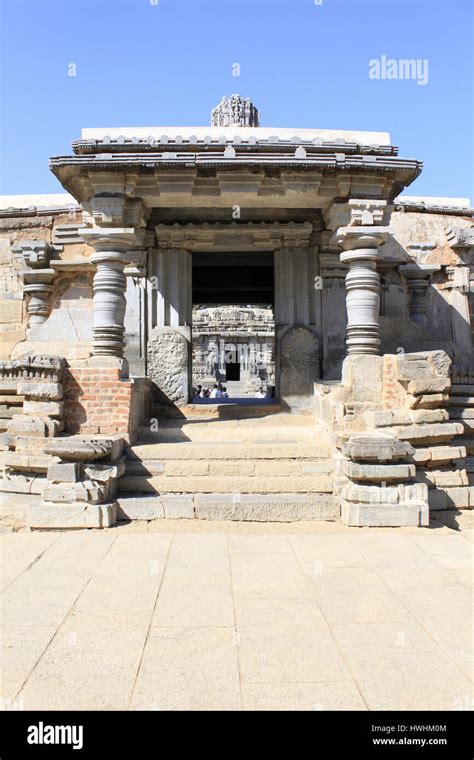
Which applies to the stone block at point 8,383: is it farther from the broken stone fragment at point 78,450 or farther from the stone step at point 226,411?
the stone step at point 226,411

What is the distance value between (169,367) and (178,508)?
12.6 feet

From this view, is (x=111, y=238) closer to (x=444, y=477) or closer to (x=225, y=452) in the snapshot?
(x=225, y=452)

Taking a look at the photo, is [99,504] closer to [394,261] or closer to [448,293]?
[394,261]

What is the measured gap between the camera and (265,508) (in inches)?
224

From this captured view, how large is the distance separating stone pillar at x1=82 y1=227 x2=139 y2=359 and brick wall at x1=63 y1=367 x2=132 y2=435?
516 millimetres

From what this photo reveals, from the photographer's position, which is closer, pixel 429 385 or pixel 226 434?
pixel 429 385

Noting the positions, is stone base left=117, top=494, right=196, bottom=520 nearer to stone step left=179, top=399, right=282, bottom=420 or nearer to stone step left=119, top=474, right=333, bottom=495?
stone step left=119, top=474, right=333, bottom=495

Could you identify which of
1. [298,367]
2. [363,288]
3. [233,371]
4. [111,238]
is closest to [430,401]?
[363,288]

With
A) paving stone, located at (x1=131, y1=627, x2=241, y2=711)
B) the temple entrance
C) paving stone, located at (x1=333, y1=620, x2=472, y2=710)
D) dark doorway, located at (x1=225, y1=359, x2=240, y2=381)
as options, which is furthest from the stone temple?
dark doorway, located at (x1=225, y1=359, x2=240, y2=381)

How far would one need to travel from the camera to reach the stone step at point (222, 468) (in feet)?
20.2

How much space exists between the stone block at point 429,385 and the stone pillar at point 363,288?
1.03 meters

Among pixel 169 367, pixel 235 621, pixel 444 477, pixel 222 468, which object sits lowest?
pixel 235 621

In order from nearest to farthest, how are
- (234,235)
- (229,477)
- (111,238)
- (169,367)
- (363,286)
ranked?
1. (229,477)
2. (111,238)
3. (363,286)
4. (169,367)
5. (234,235)
